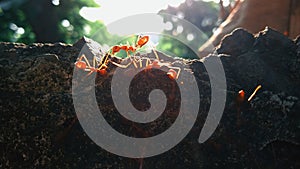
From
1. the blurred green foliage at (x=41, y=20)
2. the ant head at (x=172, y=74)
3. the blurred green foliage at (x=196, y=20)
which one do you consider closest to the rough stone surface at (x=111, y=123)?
the ant head at (x=172, y=74)

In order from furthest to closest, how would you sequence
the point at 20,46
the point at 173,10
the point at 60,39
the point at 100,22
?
1. the point at 173,10
2. the point at 100,22
3. the point at 60,39
4. the point at 20,46

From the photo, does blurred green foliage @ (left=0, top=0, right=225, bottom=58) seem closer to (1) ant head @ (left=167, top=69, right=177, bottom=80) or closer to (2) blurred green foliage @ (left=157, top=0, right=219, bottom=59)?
(1) ant head @ (left=167, top=69, right=177, bottom=80)

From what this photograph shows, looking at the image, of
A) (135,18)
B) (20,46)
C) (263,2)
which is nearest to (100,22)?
(263,2)

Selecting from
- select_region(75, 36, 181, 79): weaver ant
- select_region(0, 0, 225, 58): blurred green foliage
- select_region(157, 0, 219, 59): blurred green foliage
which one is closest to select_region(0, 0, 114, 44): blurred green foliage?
select_region(0, 0, 225, 58): blurred green foliage

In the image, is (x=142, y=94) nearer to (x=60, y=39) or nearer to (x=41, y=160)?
(x=41, y=160)

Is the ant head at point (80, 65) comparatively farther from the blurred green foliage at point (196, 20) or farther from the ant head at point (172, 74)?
the blurred green foliage at point (196, 20)

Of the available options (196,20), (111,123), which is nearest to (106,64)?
(111,123)
